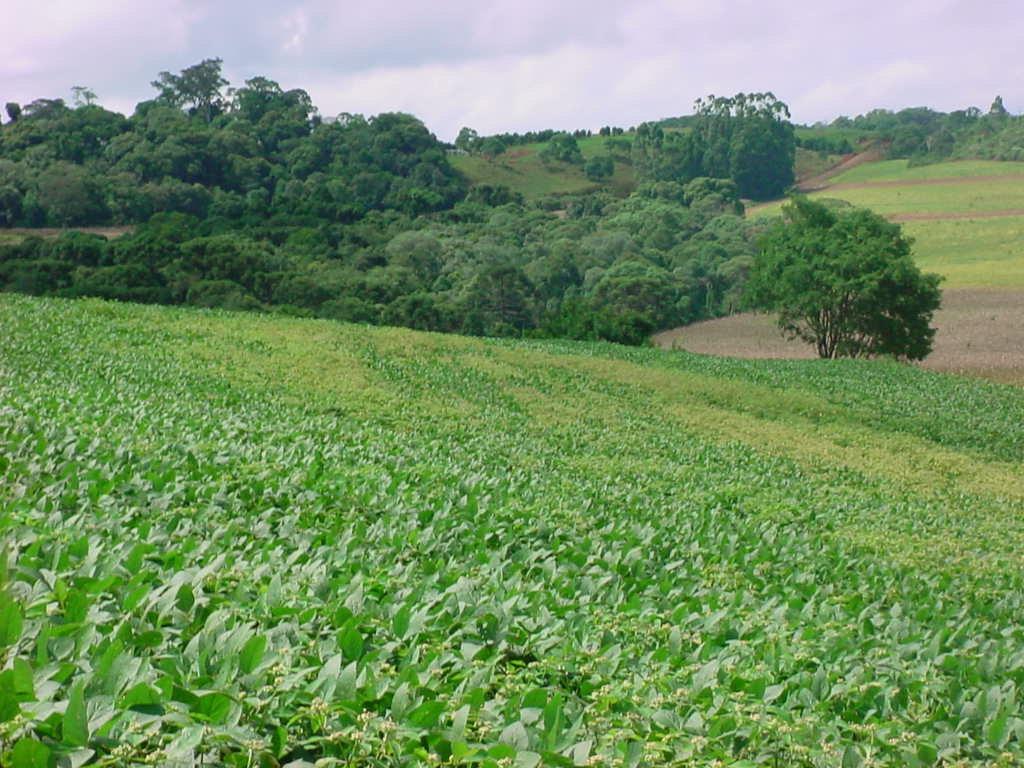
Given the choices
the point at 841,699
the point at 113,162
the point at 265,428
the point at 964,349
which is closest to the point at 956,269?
the point at 964,349

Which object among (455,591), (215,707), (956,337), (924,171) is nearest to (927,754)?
(455,591)

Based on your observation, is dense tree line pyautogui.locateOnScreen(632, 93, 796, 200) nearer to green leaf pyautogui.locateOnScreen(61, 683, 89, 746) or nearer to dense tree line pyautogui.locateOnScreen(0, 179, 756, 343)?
dense tree line pyautogui.locateOnScreen(0, 179, 756, 343)

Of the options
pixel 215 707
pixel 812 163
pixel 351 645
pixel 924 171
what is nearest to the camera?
pixel 215 707

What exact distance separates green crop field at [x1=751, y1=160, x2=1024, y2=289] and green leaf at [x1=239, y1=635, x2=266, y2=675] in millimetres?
61397

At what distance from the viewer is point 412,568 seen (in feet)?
18.7

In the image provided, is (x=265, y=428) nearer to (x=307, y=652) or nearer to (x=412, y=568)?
Answer: (x=412, y=568)

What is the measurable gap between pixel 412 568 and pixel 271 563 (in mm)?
766

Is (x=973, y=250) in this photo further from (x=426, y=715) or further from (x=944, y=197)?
(x=426, y=715)

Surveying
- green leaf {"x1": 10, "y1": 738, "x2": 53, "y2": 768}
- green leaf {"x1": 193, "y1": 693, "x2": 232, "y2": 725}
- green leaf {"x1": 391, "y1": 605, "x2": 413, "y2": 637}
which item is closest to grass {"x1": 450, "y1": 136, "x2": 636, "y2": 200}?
green leaf {"x1": 391, "y1": 605, "x2": 413, "y2": 637}

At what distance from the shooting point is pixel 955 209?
9025 cm

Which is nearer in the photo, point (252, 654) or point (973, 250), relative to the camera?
point (252, 654)

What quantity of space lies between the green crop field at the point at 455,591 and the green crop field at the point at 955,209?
52537 mm

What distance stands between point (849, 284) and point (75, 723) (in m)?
42.5

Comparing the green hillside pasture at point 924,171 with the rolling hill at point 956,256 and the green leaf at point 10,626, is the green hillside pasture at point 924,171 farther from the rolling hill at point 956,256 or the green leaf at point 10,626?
the green leaf at point 10,626
